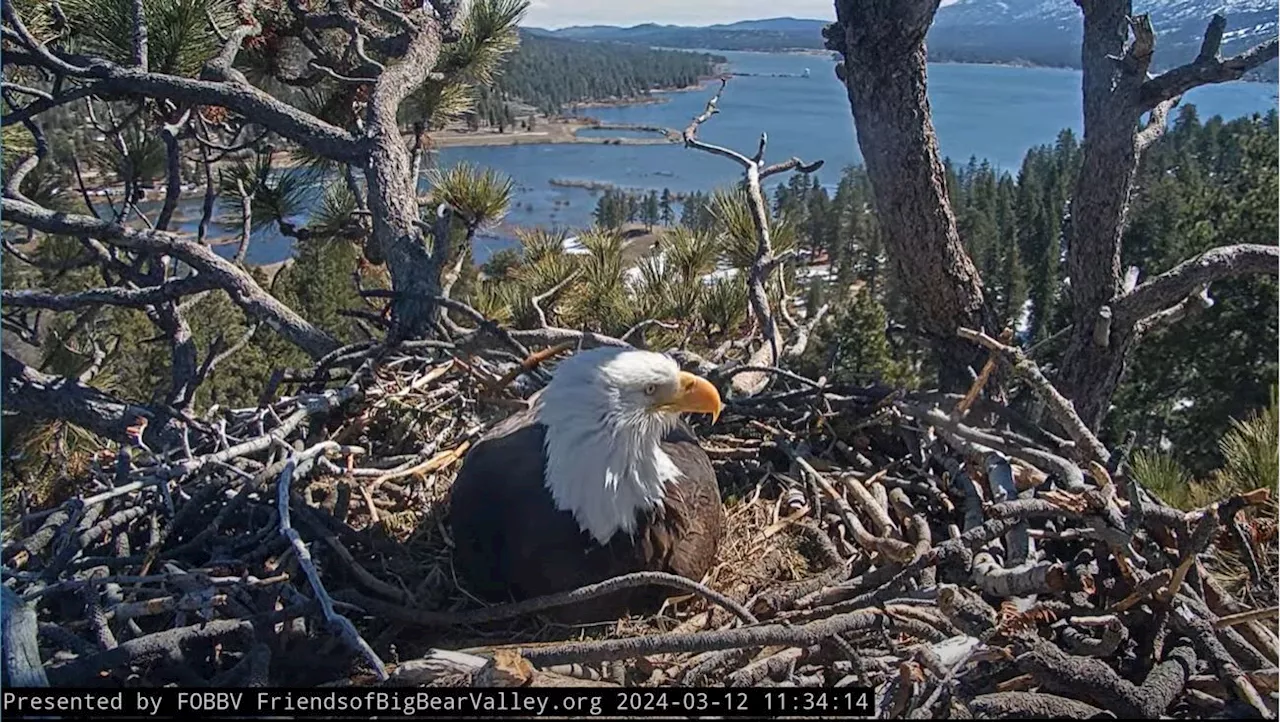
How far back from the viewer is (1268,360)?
1367cm

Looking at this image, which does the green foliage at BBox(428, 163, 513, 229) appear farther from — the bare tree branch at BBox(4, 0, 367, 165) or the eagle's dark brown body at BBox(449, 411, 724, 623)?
the eagle's dark brown body at BBox(449, 411, 724, 623)

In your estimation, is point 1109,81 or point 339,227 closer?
point 1109,81

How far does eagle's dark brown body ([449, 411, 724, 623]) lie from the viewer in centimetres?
236

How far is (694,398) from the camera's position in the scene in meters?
2.47

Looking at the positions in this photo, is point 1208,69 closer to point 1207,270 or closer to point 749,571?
point 1207,270

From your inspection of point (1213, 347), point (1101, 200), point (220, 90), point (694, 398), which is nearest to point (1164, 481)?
point (1101, 200)

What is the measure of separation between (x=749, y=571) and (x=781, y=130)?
46508 millimetres

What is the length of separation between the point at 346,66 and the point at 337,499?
102 inches

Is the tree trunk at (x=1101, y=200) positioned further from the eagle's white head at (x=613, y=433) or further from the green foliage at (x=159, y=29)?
the green foliage at (x=159, y=29)

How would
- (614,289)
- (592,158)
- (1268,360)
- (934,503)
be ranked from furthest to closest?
(592,158)
(1268,360)
(614,289)
(934,503)

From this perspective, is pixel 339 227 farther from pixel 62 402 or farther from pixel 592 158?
pixel 592 158

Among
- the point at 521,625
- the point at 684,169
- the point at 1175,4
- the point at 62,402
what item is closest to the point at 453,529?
the point at 521,625

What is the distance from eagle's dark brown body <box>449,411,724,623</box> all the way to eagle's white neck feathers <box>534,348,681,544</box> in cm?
4

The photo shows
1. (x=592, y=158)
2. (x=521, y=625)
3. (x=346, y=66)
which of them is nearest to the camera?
(x=521, y=625)
